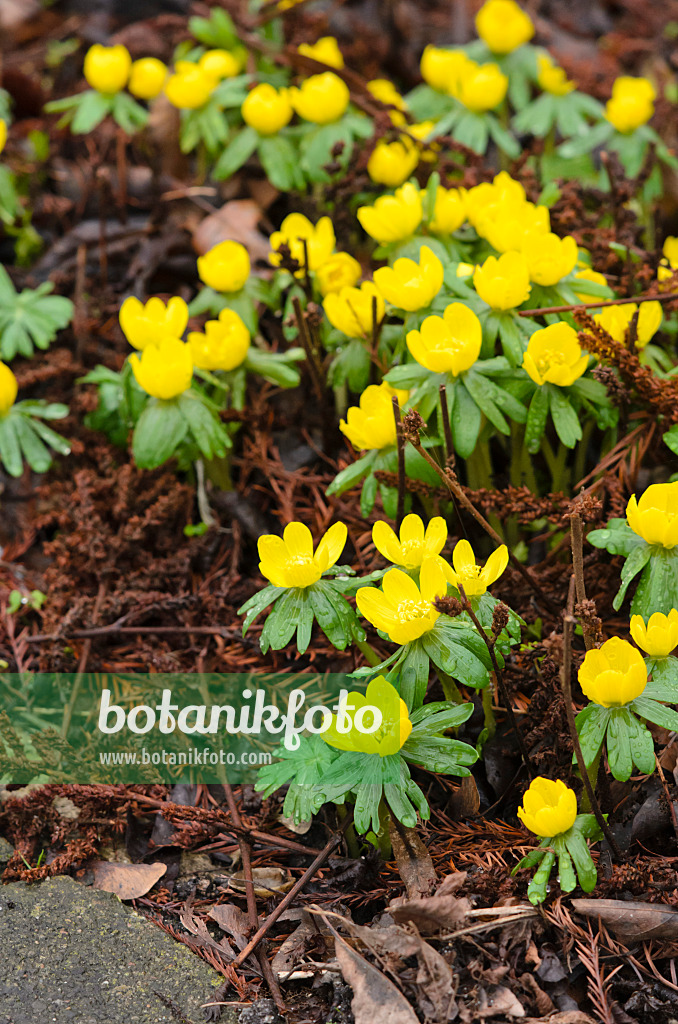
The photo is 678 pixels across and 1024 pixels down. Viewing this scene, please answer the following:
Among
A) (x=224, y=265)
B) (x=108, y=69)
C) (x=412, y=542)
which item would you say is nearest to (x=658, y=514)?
(x=412, y=542)

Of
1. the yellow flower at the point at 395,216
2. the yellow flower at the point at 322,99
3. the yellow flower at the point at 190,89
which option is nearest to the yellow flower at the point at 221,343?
the yellow flower at the point at 395,216

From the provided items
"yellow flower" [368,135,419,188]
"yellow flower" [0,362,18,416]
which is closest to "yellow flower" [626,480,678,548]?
"yellow flower" [368,135,419,188]

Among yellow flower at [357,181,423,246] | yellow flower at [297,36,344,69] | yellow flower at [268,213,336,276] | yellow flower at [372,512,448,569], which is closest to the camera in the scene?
yellow flower at [372,512,448,569]

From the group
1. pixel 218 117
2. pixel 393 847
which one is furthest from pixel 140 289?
pixel 393 847

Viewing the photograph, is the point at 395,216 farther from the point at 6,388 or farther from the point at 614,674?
the point at 614,674

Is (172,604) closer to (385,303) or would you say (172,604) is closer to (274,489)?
(274,489)

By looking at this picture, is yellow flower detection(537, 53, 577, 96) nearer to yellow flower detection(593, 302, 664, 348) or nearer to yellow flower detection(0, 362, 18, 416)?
yellow flower detection(593, 302, 664, 348)
